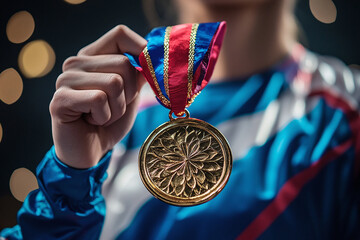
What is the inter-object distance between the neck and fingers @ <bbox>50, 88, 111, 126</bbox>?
598mm

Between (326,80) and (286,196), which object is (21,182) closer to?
(286,196)

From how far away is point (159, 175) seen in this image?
2.48 feet

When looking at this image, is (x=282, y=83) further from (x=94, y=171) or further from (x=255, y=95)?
(x=94, y=171)

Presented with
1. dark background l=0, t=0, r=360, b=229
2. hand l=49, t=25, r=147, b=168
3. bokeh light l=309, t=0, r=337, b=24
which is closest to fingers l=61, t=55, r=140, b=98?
hand l=49, t=25, r=147, b=168

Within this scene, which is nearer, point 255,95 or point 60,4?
point 255,95

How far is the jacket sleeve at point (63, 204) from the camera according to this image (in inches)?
31.4

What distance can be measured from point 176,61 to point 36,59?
2.34 ft

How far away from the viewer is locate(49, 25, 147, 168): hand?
2.31ft

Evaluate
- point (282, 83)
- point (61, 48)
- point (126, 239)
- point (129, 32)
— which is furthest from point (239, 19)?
point (126, 239)

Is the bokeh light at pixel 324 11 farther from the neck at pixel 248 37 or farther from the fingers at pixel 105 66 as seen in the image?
the fingers at pixel 105 66

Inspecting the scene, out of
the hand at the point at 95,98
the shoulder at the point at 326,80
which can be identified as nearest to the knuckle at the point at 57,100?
the hand at the point at 95,98

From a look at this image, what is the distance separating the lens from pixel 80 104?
694 mm

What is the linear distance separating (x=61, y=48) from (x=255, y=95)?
71 centimetres

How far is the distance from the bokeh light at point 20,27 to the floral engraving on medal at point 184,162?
78 centimetres
